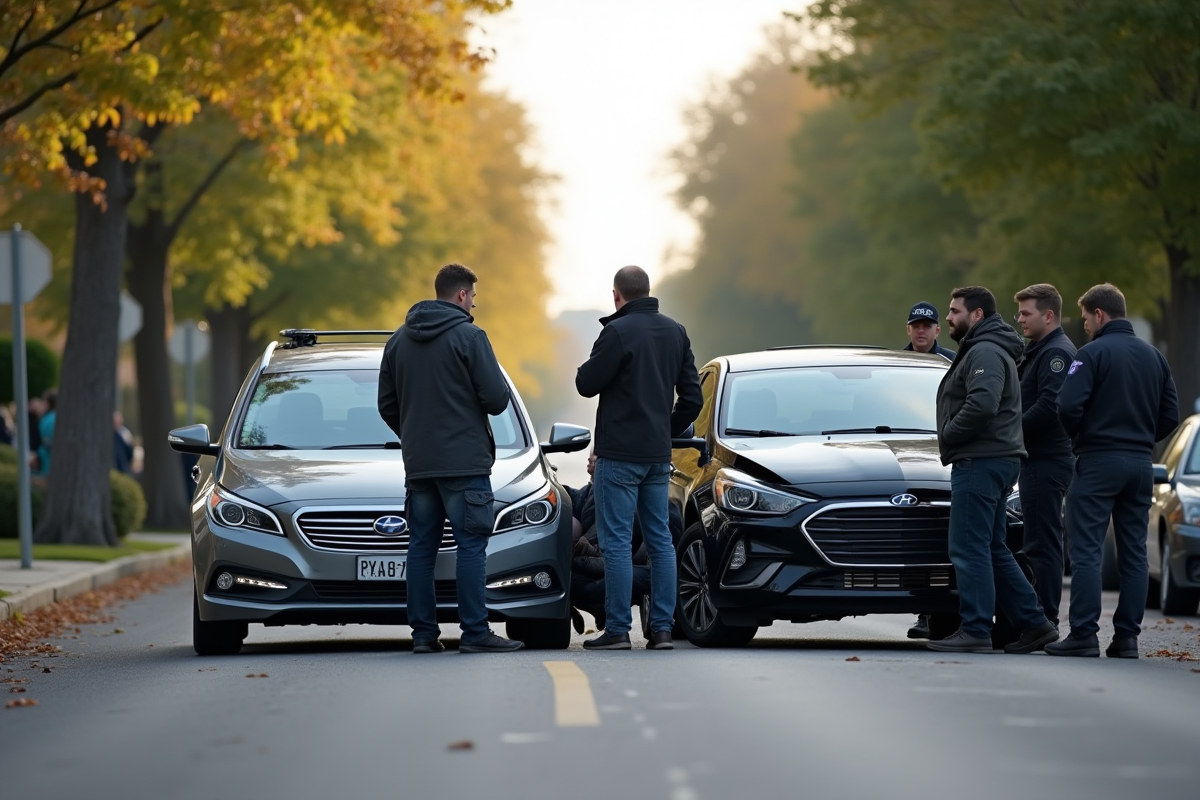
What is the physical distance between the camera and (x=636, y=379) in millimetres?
10844

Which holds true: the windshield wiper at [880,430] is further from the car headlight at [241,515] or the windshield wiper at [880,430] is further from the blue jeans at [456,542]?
the car headlight at [241,515]

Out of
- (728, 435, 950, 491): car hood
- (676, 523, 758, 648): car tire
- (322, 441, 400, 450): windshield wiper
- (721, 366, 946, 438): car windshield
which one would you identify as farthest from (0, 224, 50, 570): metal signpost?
(728, 435, 950, 491): car hood

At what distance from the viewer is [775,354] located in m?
12.8

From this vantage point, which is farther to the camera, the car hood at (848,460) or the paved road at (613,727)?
the car hood at (848,460)

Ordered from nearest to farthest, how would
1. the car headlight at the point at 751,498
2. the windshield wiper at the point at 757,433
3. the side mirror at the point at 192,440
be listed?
the car headlight at the point at 751,498 → the side mirror at the point at 192,440 → the windshield wiper at the point at 757,433

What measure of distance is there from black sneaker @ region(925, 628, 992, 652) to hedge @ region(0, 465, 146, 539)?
47.9 feet

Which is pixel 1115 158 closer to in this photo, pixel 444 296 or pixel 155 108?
pixel 155 108

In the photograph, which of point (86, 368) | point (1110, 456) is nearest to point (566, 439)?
point (1110, 456)

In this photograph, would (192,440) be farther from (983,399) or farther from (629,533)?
(983,399)

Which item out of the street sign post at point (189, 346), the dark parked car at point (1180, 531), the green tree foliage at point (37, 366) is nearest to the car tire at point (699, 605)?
the dark parked car at point (1180, 531)

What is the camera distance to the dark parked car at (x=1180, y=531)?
1538 cm

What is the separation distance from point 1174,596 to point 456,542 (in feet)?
23.2

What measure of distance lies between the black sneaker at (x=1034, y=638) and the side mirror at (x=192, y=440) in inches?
178

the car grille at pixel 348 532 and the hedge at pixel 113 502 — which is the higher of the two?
the car grille at pixel 348 532
